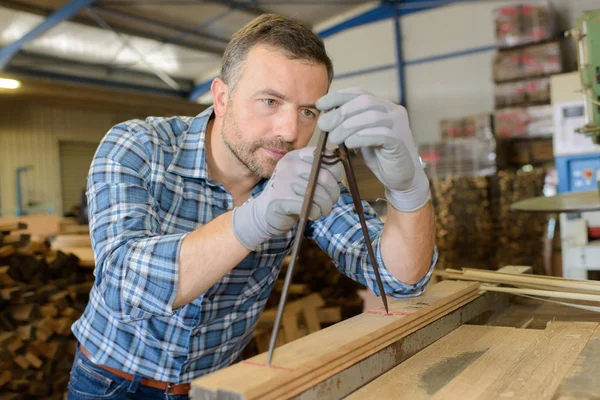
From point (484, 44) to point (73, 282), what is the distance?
830 cm

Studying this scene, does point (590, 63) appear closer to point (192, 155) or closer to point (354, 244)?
point (354, 244)

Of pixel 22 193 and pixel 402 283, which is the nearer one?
pixel 402 283

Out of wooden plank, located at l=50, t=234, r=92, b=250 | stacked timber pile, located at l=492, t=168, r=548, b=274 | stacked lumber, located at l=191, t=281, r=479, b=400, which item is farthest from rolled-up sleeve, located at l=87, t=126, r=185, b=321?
stacked timber pile, located at l=492, t=168, r=548, b=274

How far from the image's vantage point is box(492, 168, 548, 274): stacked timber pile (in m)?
6.71

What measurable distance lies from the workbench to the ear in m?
0.88

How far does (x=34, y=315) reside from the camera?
12.0 feet

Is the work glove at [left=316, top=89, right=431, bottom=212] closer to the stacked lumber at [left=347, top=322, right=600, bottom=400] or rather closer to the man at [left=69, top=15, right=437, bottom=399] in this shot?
the man at [left=69, top=15, right=437, bottom=399]

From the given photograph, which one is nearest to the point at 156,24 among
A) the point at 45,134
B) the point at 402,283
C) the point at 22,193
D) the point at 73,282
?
the point at 45,134

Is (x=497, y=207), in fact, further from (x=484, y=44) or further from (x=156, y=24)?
(x=156, y=24)

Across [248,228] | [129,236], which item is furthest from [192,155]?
[248,228]

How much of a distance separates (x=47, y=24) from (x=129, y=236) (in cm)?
914

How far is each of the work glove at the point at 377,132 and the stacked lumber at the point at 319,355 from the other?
1.22 ft

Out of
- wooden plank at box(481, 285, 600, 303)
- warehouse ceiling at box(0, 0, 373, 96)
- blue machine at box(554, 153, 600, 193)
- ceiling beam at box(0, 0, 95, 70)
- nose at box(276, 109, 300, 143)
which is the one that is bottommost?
wooden plank at box(481, 285, 600, 303)

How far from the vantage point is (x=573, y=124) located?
4863 mm
